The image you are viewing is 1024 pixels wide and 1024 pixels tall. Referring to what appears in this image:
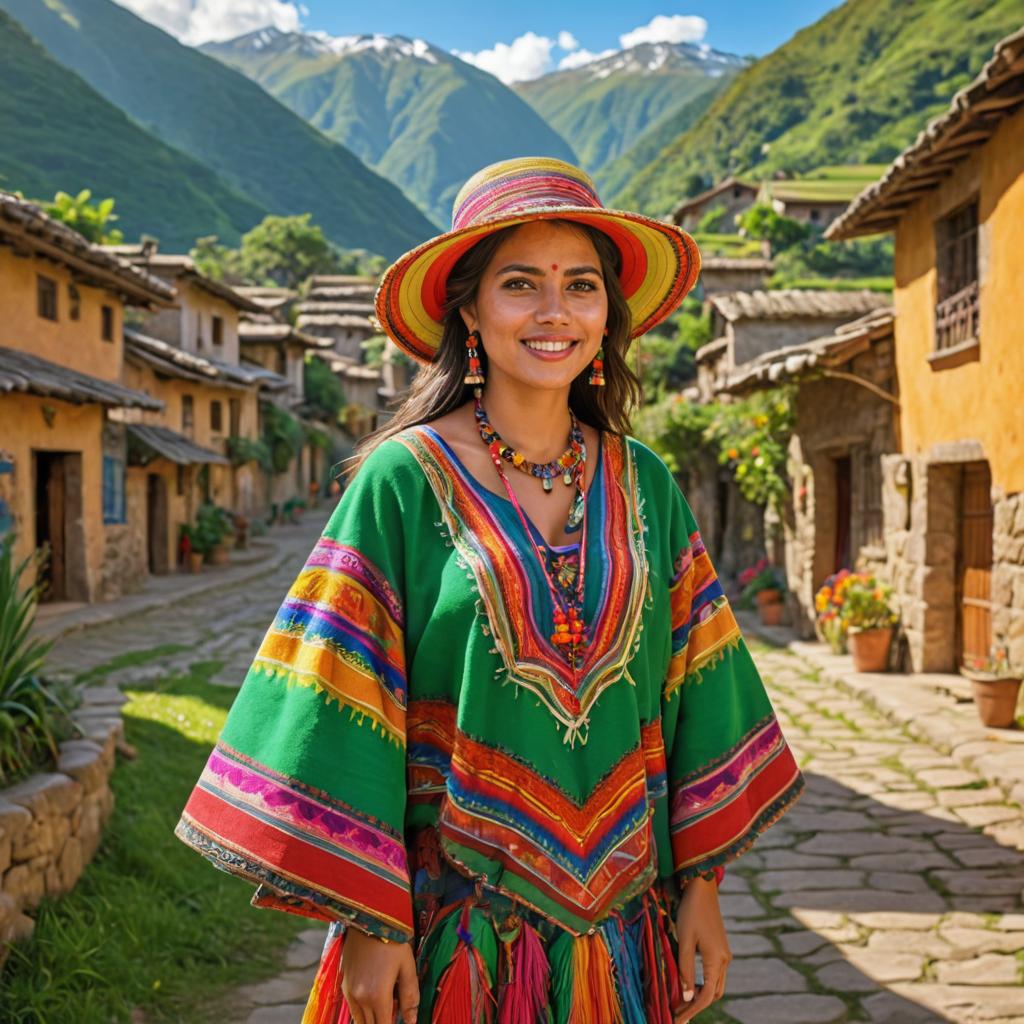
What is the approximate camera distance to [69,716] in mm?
5062

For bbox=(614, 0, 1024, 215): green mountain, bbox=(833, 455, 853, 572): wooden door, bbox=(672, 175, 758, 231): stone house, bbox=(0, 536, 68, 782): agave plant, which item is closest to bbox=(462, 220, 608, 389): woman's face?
bbox=(0, 536, 68, 782): agave plant

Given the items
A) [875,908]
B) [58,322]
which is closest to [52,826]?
[875,908]

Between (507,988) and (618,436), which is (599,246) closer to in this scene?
(618,436)

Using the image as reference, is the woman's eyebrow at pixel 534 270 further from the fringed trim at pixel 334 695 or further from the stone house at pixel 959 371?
the stone house at pixel 959 371

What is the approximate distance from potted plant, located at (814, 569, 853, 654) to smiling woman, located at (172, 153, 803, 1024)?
866 centimetres

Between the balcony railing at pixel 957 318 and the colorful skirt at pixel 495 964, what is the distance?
25.7 ft

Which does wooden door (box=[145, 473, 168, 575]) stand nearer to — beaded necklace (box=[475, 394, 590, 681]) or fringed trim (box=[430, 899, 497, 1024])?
beaded necklace (box=[475, 394, 590, 681])

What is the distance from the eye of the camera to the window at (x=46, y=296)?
14133mm

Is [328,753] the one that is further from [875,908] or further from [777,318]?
[777,318]

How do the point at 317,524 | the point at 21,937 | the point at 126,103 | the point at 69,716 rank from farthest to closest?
1. the point at 126,103
2. the point at 317,524
3. the point at 69,716
4. the point at 21,937

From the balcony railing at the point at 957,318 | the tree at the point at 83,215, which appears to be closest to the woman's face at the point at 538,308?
the balcony railing at the point at 957,318

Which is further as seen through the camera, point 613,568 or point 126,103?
point 126,103

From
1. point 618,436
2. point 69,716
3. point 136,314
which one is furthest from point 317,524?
point 618,436

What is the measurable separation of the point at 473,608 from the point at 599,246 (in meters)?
0.81
